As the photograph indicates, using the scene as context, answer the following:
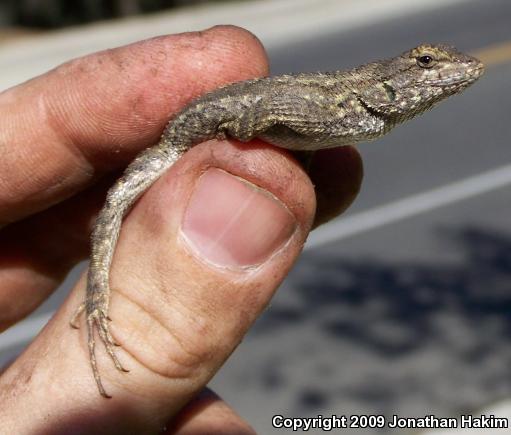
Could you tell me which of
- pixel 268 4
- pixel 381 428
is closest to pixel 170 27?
pixel 268 4

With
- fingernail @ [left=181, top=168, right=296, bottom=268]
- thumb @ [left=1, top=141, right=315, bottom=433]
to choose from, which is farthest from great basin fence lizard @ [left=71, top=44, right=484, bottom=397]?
fingernail @ [left=181, top=168, right=296, bottom=268]

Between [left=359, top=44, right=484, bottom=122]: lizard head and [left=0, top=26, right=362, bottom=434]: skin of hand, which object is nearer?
[left=0, top=26, right=362, bottom=434]: skin of hand

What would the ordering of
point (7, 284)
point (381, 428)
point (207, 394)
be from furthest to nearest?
point (381, 428), point (7, 284), point (207, 394)

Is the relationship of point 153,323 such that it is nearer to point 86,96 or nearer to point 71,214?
point 86,96

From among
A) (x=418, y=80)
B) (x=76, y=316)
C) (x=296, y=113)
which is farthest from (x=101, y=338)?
(x=418, y=80)

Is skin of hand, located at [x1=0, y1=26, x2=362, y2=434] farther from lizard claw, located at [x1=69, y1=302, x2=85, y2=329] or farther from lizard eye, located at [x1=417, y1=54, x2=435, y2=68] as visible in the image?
lizard eye, located at [x1=417, y1=54, x2=435, y2=68]

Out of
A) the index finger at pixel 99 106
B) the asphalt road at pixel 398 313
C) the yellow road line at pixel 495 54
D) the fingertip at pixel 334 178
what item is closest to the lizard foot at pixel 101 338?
the index finger at pixel 99 106

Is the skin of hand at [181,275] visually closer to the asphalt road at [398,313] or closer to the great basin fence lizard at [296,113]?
the great basin fence lizard at [296,113]
